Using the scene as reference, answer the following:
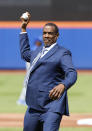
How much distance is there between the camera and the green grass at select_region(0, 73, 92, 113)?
476 inches

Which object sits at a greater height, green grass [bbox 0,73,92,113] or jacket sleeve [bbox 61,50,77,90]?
jacket sleeve [bbox 61,50,77,90]

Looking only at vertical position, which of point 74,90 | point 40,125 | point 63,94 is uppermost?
point 63,94

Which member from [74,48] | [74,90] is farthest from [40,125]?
[74,48]

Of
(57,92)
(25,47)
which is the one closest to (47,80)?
(57,92)

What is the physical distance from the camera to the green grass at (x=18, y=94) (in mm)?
12102

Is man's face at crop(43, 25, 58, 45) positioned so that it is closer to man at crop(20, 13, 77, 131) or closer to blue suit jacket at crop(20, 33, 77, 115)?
man at crop(20, 13, 77, 131)

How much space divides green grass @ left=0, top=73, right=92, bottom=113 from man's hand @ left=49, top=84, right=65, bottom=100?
19.9 ft

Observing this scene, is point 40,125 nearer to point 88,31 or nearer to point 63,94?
point 63,94

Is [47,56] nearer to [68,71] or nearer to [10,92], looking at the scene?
[68,71]

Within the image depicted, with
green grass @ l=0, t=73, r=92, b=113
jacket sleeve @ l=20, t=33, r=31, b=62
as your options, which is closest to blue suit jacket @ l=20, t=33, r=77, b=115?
jacket sleeve @ l=20, t=33, r=31, b=62

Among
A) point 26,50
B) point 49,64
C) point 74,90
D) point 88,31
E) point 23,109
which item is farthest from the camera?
point 88,31

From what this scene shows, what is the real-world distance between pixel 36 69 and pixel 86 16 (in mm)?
16586

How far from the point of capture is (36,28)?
63.7 feet

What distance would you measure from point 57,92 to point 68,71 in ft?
1.20
